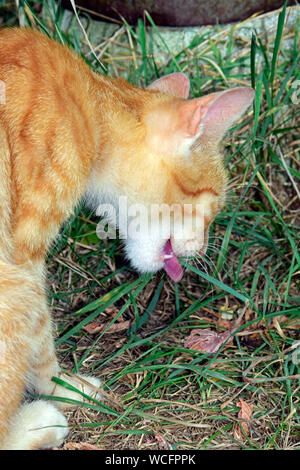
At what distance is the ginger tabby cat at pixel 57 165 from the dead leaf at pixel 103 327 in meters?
0.36

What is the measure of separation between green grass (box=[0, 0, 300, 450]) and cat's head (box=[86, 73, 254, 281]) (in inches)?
8.8

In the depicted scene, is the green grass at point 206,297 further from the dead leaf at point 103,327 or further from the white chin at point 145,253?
the white chin at point 145,253

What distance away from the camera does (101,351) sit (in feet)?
8.00

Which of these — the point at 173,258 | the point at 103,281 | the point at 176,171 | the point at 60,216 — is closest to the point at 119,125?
the point at 176,171

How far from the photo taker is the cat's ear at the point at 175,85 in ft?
7.80

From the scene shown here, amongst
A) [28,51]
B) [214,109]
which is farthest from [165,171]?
[28,51]

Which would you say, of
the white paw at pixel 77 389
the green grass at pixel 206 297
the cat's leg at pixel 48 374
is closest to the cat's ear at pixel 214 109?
the green grass at pixel 206 297

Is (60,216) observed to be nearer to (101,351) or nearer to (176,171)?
(176,171)

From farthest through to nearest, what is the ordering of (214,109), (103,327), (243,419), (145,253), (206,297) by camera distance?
(206,297) → (103,327) → (145,253) → (243,419) → (214,109)

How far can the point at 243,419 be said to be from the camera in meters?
2.08

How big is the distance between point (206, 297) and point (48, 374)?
0.85m

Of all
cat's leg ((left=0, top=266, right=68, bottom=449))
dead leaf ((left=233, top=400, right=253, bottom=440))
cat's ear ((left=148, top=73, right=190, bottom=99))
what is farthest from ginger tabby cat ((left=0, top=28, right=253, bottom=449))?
dead leaf ((left=233, top=400, right=253, bottom=440))

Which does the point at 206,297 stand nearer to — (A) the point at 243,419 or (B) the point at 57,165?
(A) the point at 243,419
